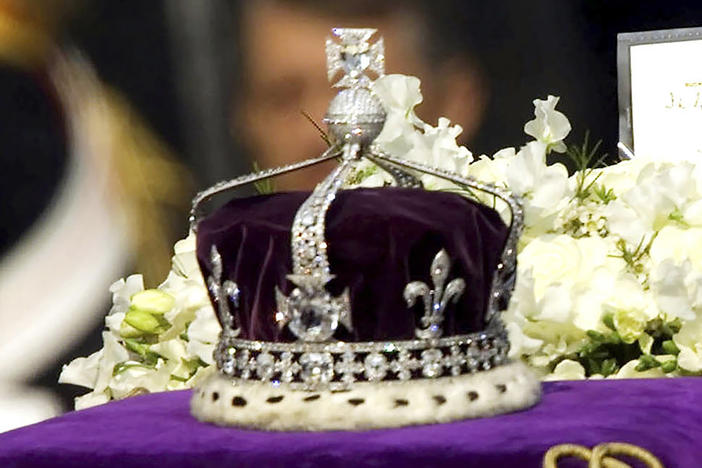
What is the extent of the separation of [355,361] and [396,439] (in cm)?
9

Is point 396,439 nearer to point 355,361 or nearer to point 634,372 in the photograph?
point 355,361

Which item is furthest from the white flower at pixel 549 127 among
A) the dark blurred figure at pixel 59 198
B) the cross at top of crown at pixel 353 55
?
the dark blurred figure at pixel 59 198

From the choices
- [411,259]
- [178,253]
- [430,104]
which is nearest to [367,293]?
[411,259]

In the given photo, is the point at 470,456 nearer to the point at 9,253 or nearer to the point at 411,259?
the point at 411,259

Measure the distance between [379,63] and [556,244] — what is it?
180mm

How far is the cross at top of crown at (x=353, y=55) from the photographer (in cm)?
84

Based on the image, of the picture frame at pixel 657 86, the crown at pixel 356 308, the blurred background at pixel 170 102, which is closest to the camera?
the crown at pixel 356 308

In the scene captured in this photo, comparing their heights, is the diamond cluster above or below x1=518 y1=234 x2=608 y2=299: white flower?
below

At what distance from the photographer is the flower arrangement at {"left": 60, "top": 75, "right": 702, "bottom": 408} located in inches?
35.4

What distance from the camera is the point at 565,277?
92cm

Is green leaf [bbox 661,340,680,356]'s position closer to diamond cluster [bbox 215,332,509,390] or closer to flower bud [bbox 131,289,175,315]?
diamond cluster [bbox 215,332,509,390]

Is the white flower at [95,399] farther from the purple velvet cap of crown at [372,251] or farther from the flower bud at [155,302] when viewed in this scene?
the purple velvet cap of crown at [372,251]

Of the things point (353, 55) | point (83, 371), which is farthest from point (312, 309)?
point (83, 371)

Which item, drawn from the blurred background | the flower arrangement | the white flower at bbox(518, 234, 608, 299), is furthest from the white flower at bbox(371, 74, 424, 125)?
the blurred background
